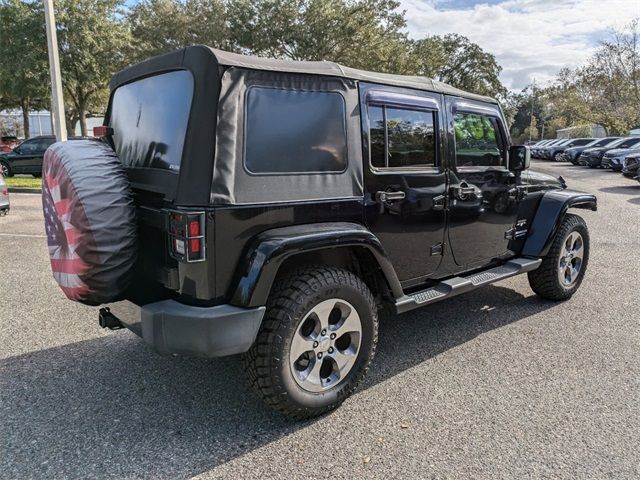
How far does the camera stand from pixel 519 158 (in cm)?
440

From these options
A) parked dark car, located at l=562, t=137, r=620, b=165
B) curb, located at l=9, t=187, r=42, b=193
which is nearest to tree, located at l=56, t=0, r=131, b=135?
curb, located at l=9, t=187, r=42, b=193

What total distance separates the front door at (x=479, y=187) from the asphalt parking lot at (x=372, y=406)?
72cm

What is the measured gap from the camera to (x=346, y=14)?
2031cm

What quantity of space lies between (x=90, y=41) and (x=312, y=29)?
8722mm

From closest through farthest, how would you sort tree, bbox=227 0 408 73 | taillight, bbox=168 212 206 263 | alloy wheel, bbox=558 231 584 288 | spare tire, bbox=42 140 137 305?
taillight, bbox=168 212 206 263 < spare tire, bbox=42 140 137 305 < alloy wheel, bbox=558 231 584 288 < tree, bbox=227 0 408 73

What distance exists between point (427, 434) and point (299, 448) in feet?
2.38

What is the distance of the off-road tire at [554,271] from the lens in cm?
466

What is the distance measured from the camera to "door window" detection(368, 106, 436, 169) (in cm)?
323

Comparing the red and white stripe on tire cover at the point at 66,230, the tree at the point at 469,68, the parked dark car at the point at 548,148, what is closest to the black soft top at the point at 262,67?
the red and white stripe on tire cover at the point at 66,230

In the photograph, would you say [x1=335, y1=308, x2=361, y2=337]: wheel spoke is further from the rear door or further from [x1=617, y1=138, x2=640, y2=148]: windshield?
[x1=617, y1=138, x2=640, y2=148]: windshield

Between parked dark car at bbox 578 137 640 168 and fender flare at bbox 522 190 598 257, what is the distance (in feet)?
73.0

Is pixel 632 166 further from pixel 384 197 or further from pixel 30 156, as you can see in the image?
pixel 30 156

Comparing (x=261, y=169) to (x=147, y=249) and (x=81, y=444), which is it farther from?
(x=81, y=444)

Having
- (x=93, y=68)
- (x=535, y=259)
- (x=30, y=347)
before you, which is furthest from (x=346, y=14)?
(x=30, y=347)
